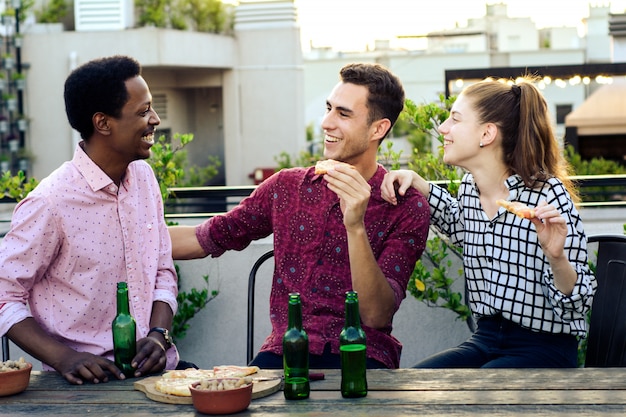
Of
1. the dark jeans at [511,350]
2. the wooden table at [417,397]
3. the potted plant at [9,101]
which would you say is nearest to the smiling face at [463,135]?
the dark jeans at [511,350]

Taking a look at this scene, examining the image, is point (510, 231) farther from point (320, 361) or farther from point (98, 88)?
point (98, 88)

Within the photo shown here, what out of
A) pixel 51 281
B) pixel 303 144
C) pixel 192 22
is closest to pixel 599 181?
pixel 51 281

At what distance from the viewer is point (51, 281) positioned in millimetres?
3035

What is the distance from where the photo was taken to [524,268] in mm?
3156

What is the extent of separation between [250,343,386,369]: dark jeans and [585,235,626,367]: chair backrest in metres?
0.77

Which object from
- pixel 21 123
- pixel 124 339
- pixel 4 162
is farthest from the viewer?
pixel 21 123

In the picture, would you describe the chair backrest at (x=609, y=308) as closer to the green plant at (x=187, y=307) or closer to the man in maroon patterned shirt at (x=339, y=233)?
the man in maroon patterned shirt at (x=339, y=233)

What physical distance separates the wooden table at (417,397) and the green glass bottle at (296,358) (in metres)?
0.03

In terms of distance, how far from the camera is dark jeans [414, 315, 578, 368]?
10.2 feet

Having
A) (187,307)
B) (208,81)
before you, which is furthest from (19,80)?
(187,307)

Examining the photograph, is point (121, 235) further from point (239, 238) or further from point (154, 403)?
point (154, 403)

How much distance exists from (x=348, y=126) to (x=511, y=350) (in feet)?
3.08

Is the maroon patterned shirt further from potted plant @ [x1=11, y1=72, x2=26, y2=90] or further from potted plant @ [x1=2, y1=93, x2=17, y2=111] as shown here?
potted plant @ [x1=11, y1=72, x2=26, y2=90]

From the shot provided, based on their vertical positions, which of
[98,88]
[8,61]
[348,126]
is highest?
[8,61]
